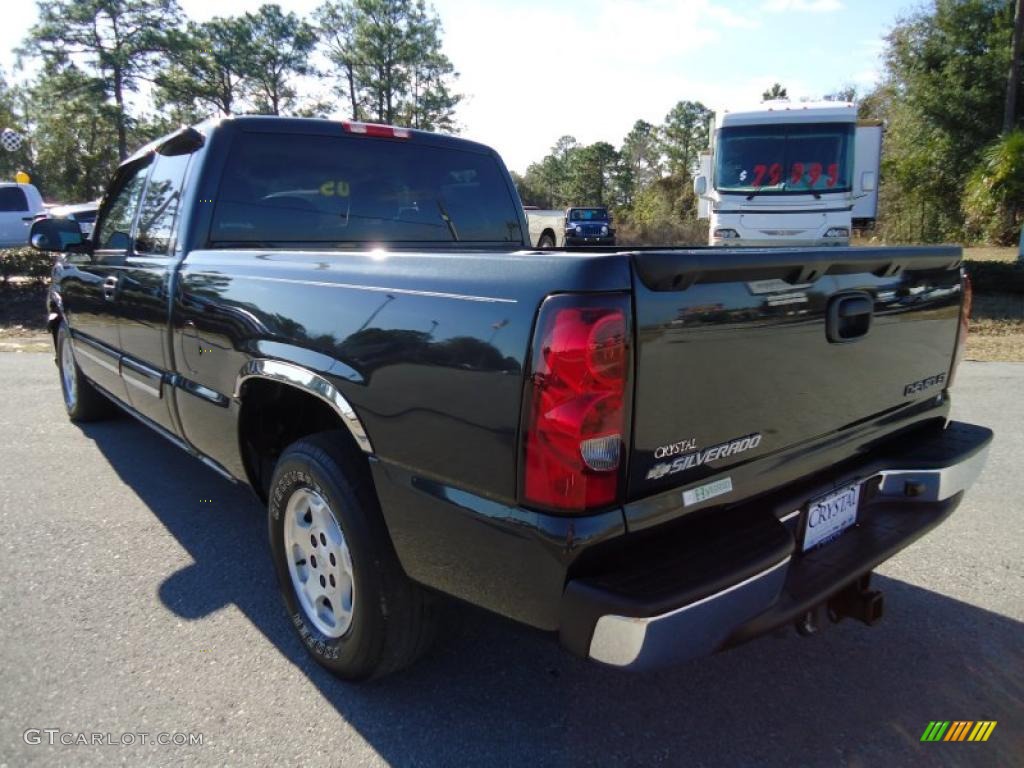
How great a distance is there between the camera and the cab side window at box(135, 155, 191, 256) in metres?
3.41

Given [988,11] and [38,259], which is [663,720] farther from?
[988,11]

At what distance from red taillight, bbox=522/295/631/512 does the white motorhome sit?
10268mm

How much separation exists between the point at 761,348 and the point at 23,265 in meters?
14.5

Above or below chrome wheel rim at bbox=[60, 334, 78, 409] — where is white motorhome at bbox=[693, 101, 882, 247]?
above

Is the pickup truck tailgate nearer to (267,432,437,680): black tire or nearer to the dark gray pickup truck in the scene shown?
the dark gray pickup truck

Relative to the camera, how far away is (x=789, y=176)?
443 inches

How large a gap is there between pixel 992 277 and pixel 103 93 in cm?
4106

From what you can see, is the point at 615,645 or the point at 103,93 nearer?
the point at 615,645

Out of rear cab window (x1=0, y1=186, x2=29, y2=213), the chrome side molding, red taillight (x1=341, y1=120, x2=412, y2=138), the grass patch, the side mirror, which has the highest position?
rear cab window (x1=0, y1=186, x2=29, y2=213)

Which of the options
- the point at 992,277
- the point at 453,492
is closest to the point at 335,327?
the point at 453,492

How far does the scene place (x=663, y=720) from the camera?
2260 mm

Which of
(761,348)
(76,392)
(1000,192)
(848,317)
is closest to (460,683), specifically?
(761,348)

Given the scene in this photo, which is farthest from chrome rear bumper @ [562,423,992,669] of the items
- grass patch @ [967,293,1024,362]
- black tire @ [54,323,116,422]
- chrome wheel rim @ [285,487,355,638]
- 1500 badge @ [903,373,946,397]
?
grass patch @ [967,293,1024,362]

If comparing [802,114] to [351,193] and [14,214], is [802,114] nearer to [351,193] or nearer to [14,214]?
[351,193]
